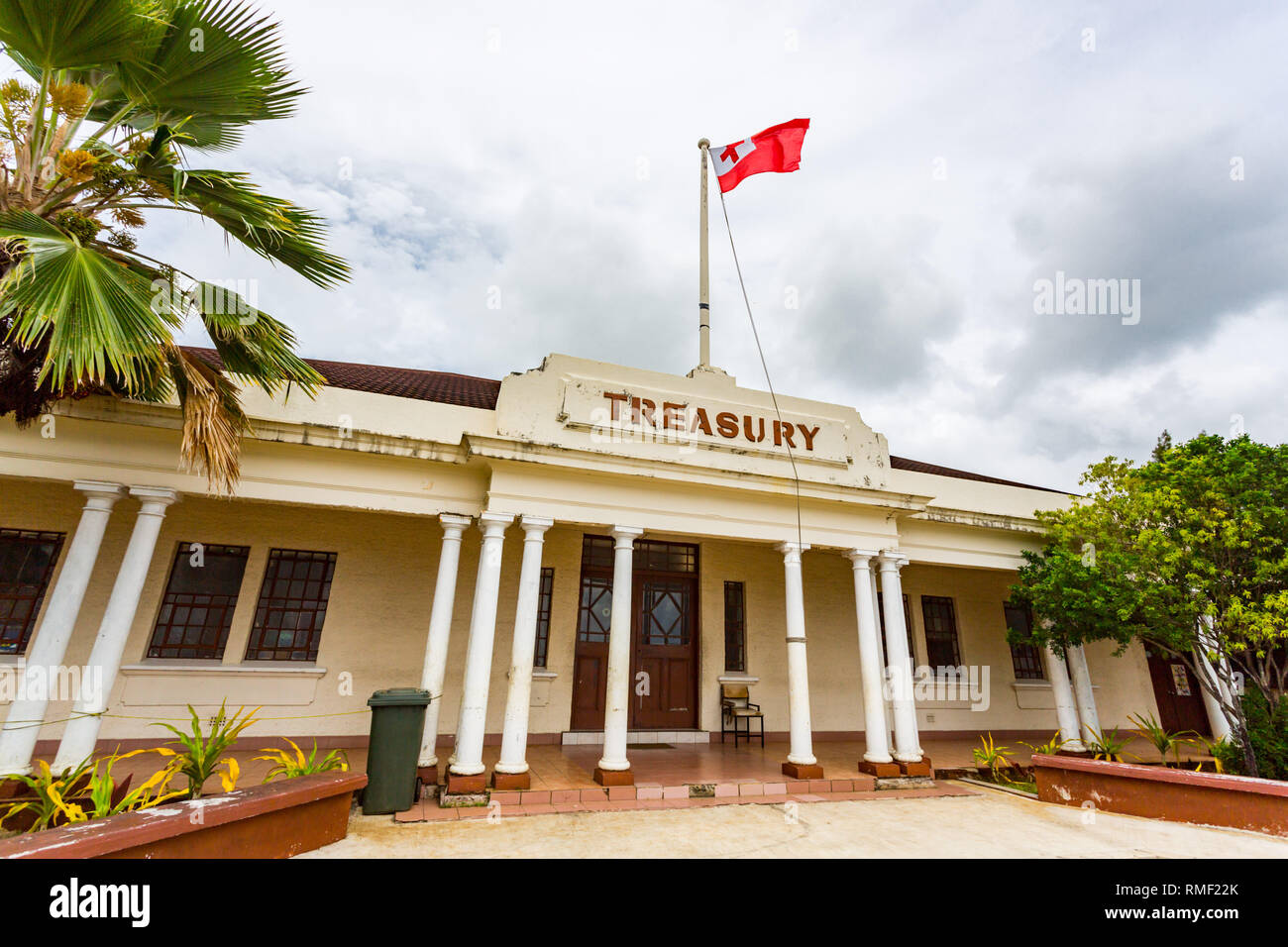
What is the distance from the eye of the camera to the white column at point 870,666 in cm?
786

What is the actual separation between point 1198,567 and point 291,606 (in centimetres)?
1237

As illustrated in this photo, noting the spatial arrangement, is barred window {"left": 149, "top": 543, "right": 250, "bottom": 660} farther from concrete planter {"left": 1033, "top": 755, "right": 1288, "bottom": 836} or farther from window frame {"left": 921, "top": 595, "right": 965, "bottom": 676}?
window frame {"left": 921, "top": 595, "right": 965, "bottom": 676}

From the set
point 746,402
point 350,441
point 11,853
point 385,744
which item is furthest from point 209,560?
point 746,402

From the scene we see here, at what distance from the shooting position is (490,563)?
671 cm

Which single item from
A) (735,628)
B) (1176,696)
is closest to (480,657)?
(735,628)

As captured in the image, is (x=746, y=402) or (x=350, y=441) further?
(x=746, y=402)

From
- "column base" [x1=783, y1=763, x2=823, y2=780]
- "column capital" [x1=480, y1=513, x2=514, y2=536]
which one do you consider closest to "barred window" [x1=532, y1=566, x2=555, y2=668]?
"column capital" [x1=480, y1=513, x2=514, y2=536]

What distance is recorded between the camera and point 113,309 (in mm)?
4199

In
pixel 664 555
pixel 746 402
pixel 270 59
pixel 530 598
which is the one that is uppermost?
pixel 270 59

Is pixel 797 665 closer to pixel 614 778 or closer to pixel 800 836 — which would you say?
pixel 800 836

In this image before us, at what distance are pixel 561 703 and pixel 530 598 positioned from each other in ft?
10.3

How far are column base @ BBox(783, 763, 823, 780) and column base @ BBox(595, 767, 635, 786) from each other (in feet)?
7.15

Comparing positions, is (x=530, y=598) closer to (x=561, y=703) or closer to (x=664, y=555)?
(x=561, y=703)
